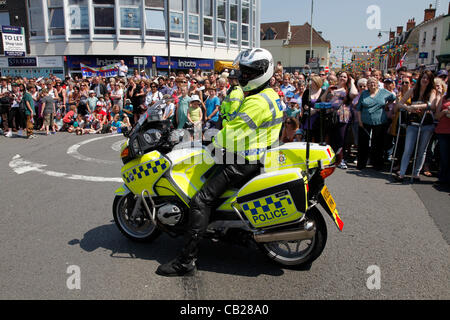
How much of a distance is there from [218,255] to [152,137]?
140 centimetres

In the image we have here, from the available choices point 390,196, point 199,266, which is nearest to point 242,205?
point 199,266

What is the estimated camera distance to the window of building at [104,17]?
29812 millimetres

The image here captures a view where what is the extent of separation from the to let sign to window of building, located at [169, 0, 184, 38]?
11920 millimetres

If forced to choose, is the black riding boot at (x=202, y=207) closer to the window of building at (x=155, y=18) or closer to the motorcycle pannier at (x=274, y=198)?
the motorcycle pannier at (x=274, y=198)

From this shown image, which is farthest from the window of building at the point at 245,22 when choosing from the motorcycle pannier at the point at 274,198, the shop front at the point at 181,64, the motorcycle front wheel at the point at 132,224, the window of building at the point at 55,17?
the motorcycle pannier at the point at 274,198

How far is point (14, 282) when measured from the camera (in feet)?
10.6

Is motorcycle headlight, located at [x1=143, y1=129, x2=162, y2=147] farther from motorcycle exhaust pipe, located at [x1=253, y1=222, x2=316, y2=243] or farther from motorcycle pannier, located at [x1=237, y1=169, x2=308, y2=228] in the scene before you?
motorcycle exhaust pipe, located at [x1=253, y1=222, x2=316, y2=243]

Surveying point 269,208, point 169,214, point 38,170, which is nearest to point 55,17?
point 38,170

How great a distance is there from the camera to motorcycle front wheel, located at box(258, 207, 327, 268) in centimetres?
336

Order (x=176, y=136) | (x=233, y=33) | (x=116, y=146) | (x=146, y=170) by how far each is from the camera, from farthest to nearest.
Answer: (x=233, y=33) < (x=116, y=146) < (x=176, y=136) < (x=146, y=170)

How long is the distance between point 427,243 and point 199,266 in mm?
2534

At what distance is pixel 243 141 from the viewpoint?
3188 millimetres

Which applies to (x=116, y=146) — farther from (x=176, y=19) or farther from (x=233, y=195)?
(x=176, y=19)

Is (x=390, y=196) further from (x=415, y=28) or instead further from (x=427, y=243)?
(x=415, y=28)
